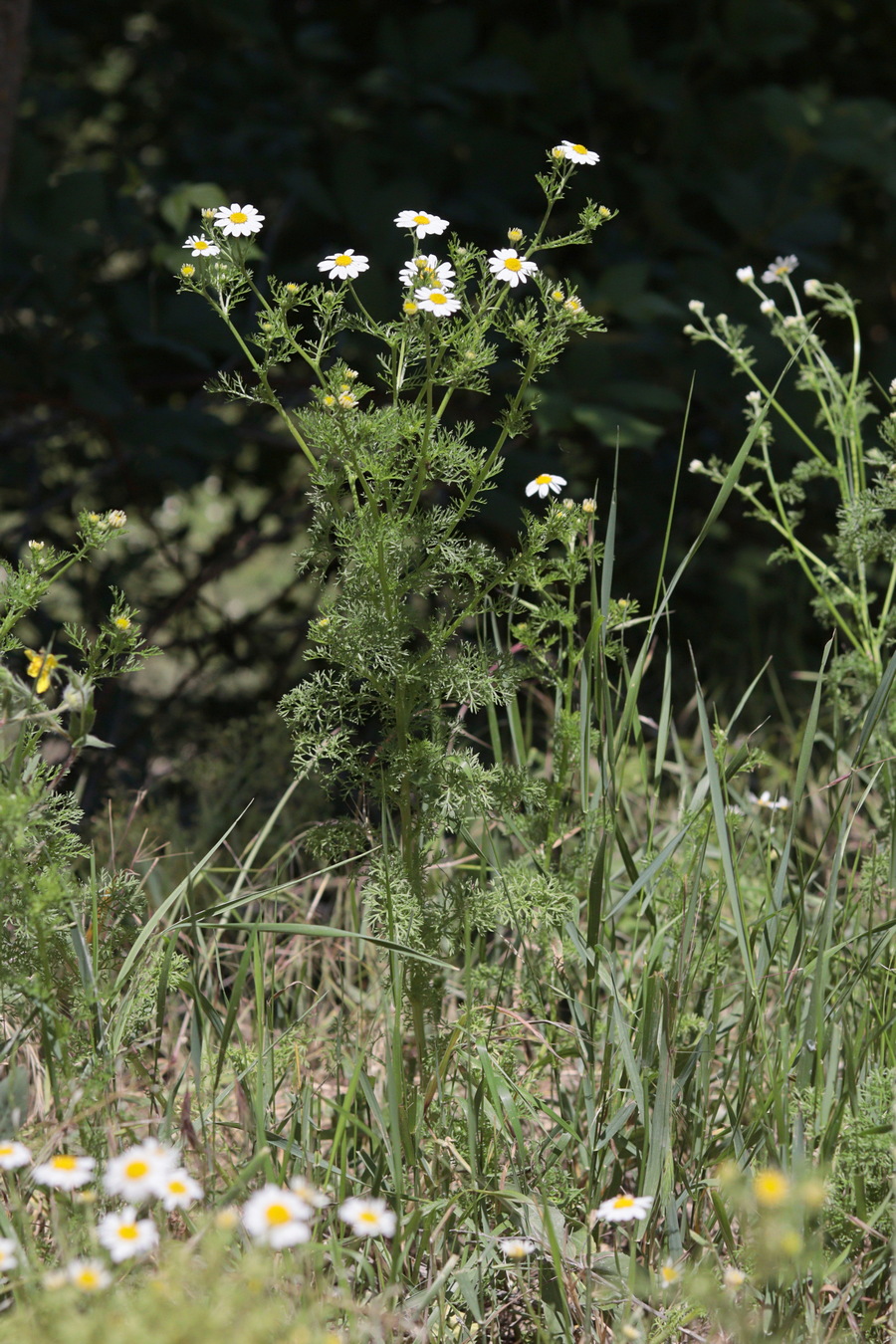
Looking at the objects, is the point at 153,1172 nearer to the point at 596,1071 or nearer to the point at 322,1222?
the point at 322,1222

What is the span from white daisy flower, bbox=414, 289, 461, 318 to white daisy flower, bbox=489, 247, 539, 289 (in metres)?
0.07

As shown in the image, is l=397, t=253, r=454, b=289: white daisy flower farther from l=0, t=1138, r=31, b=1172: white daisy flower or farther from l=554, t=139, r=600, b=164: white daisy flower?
l=0, t=1138, r=31, b=1172: white daisy flower

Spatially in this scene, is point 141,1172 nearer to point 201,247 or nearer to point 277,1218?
point 277,1218

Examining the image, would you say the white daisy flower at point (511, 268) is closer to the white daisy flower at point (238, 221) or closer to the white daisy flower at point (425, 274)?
the white daisy flower at point (425, 274)

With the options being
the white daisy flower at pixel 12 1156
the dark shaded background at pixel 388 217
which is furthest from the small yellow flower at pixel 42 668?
the dark shaded background at pixel 388 217

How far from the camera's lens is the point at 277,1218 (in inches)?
33.3

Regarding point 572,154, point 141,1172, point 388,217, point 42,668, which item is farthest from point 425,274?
point 388,217

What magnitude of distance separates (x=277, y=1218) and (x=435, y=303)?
80 cm

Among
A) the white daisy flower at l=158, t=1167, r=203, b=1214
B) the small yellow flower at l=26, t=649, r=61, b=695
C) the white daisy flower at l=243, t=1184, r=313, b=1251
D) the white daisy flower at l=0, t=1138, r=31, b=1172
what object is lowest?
the white daisy flower at l=0, t=1138, r=31, b=1172

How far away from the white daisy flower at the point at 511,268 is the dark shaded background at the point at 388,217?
873 mm

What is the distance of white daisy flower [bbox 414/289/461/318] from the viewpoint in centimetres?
113

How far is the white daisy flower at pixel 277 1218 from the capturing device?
82cm

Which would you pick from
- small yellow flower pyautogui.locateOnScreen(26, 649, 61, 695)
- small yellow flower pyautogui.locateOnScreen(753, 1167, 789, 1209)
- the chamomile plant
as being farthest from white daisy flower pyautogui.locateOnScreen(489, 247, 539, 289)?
small yellow flower pyautogui.locateOnScreen(753, 1167, 789, 1209)

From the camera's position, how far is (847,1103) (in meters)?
1.34
